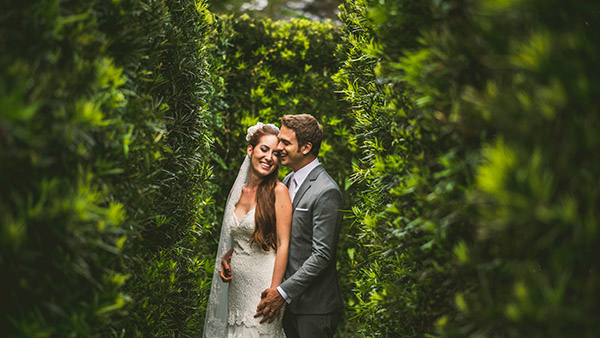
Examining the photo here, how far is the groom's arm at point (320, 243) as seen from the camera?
3.27m

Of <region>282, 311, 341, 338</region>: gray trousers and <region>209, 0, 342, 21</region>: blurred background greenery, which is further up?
<region>209, 0, 342, 21</region>: blurred background greenery

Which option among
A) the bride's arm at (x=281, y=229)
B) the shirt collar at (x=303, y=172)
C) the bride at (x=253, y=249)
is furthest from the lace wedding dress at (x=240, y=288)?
the shirt collar at (x=303, y=172)

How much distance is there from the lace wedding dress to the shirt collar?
0.52 m

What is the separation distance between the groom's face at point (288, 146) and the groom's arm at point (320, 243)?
1.62 feet

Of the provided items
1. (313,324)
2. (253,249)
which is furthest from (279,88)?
(313,324)

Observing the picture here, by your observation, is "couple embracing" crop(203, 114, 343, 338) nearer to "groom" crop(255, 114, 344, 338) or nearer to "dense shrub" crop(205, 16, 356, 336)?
"groom" crop(255, 114, 344, 338)

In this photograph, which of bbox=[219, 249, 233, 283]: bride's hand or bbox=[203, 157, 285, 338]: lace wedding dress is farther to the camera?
bbox=[219, 249, 233, 283]: bride's hand

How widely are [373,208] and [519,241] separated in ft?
5.38

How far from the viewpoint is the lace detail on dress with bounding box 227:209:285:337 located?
11.0 ft

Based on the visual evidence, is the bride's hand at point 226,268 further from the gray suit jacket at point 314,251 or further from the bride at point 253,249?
the gray suit jacket at point 314,251

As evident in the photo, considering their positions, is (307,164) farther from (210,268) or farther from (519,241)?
(519,241)

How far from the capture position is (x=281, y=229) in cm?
345

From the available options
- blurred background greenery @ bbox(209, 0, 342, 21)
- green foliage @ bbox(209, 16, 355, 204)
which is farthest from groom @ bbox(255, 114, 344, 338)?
blurred background greenery @ bbox(209, 0, 342, 21)

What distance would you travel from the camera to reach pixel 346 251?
5.33m
